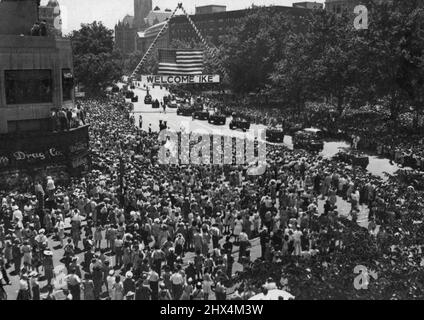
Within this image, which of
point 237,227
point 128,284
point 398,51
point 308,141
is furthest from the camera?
point 398,51

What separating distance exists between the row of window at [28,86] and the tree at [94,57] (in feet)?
168

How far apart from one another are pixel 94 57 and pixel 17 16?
49268mm

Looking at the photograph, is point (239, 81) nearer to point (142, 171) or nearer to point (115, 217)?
point (142, 171)

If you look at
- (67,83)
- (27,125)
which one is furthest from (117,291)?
(67,83)

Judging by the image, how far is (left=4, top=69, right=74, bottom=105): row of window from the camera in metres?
30.1

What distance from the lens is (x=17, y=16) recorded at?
113 ft

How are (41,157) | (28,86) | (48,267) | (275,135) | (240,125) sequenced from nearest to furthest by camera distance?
(48,267) < (41,157) < (28,86) < (275,135) < (240,125)

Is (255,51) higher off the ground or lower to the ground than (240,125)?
higher

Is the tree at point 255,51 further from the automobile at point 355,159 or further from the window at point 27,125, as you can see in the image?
the window at point 27,125

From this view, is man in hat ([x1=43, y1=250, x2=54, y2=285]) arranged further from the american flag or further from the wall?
the american flag

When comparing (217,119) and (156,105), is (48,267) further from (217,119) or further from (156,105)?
A: (156,105)

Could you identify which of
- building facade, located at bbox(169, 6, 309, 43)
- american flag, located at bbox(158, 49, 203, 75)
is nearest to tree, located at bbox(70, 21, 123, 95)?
building facade, located at bbox(169, 6, 309, 43)

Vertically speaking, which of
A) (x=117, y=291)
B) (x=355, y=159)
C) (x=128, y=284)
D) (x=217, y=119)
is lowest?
(x=117, y=291)
